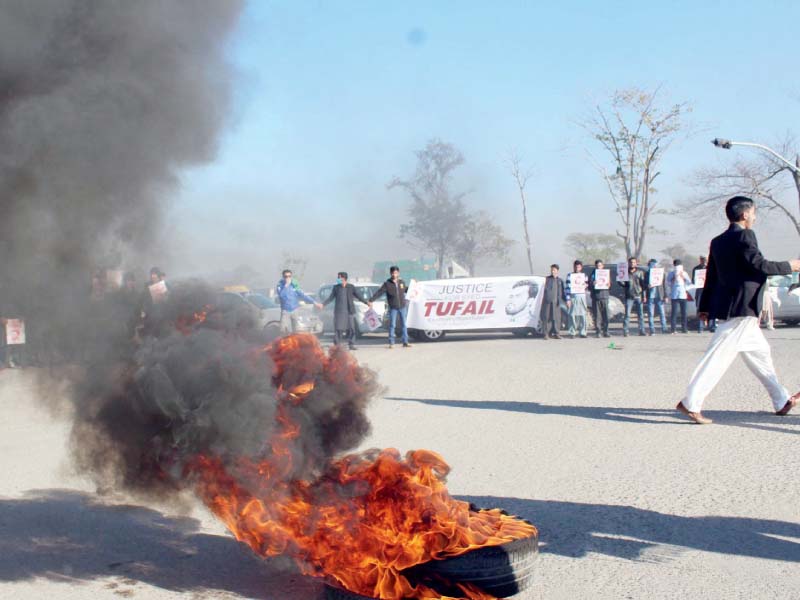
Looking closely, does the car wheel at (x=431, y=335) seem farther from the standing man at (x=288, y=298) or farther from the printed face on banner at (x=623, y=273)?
the printed face on banner at (x=623, y=273)

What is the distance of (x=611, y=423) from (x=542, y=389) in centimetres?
242

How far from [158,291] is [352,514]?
1.95m

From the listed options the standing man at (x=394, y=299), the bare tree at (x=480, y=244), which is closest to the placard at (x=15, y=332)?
the standing man at (x=394, y=299)

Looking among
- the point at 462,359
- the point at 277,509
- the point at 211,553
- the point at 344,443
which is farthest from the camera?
the point at 462,359

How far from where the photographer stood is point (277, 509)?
3691mm

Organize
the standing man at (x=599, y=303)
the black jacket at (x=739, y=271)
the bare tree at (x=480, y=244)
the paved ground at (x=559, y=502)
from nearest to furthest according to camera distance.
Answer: the paved ground at (x=559, y=502)
the black jacket at (x=739, y=271)
the standing man at (x=599, y=303)
the bare tree at (x=480, y=244)

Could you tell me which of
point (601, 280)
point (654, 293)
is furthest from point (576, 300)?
point (654, 293)

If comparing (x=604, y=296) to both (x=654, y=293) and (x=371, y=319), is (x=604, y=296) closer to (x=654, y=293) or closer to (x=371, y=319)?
(x=654, y=293)

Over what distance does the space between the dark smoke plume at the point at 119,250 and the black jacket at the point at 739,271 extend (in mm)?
4464

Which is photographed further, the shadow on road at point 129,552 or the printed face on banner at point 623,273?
the printed face on banner at point 623,273

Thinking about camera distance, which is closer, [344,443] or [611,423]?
[344,443]

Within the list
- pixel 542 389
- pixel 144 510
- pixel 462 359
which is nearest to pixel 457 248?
pixel 462 359

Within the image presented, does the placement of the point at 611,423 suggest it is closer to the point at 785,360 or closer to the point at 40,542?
the point at 40,542

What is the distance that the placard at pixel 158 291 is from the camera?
14.8ft
